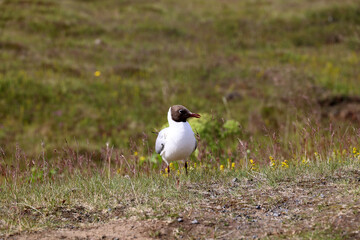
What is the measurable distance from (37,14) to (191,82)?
1317 centimetres

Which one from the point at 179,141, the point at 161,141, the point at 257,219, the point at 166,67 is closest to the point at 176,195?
the point at 179,141

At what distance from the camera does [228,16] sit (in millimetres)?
29406

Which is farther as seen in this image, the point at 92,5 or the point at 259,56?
the point at 92,5

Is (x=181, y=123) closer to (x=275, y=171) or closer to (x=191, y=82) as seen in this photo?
(x=275, y=171)

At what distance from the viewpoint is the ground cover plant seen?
14.9ft

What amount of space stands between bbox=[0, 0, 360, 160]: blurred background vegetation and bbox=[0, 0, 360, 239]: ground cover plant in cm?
9

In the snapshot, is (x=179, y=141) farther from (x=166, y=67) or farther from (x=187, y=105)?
(x=166, y=67)

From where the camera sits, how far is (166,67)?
20266 millimetres

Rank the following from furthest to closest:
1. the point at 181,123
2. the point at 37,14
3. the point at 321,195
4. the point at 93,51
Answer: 1. the point at 37,14
2. the point at 93,51
3. the point at 181,123
4. the point at 321,195

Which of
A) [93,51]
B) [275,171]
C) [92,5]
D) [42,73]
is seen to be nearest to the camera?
[275,171]

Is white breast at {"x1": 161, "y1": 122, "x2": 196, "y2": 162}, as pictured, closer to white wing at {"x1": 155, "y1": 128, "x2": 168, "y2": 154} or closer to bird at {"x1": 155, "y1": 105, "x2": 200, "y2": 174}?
bird at {"x1": 155, "y1": 105, "x2": 200, "y2": 174}

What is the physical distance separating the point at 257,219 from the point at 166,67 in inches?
647

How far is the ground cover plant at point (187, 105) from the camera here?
453cm

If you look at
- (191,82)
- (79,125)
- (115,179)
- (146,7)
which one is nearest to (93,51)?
(191,82)
